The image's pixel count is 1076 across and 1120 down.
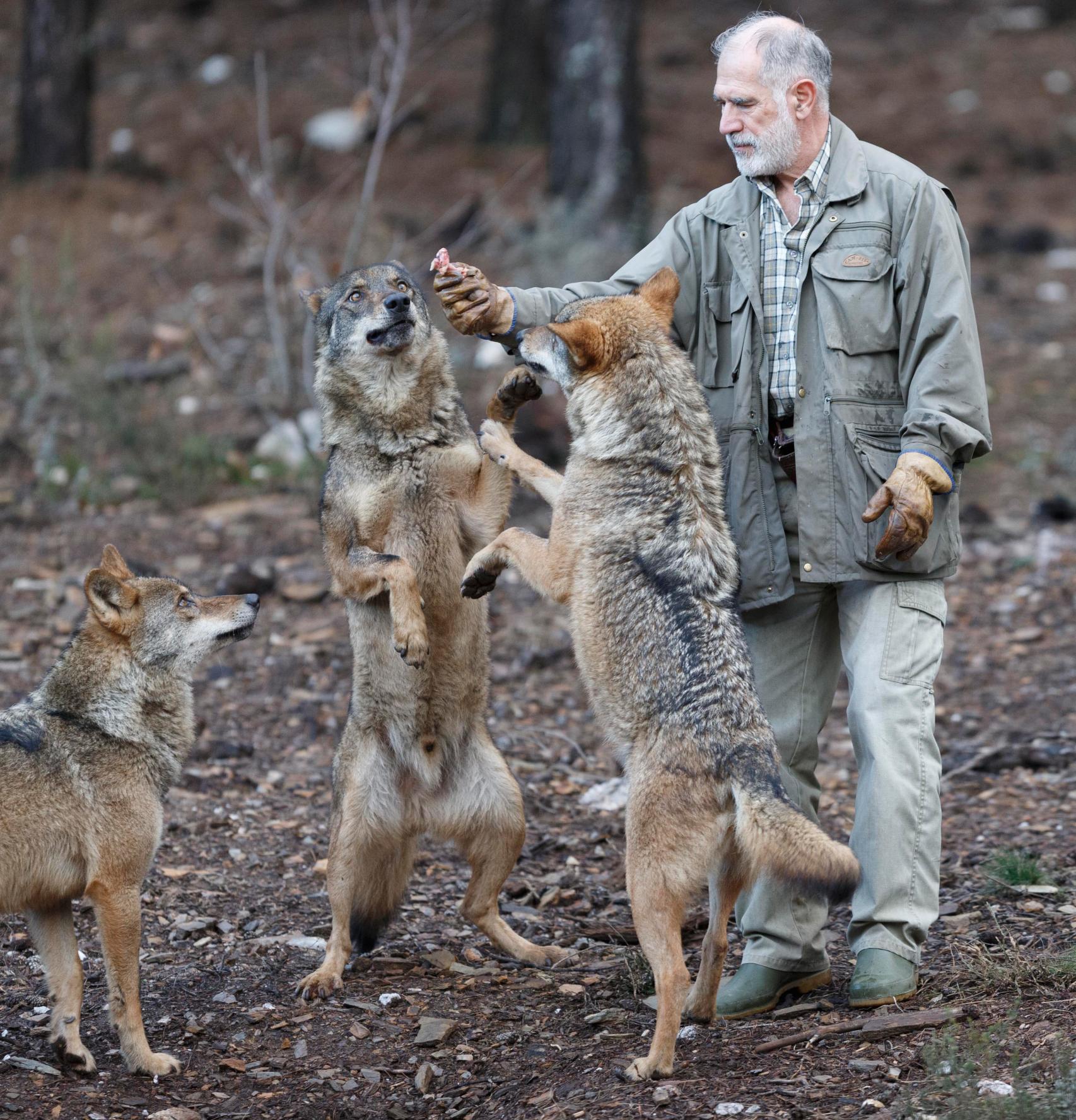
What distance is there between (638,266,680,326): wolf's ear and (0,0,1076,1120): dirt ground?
247 centimetres

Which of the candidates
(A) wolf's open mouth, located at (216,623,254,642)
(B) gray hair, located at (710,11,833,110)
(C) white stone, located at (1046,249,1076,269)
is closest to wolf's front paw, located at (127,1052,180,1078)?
(A) wolf's open mouth, located at (216,623,254,642)

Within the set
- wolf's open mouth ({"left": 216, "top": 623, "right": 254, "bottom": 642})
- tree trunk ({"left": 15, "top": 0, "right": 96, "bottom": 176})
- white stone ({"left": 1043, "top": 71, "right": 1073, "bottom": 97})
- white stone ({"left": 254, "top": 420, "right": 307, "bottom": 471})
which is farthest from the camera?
white stone ({"left": 1043, "top": 71, "right": 1073, "bottom": 97})

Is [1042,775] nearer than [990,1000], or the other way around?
[990,1000]

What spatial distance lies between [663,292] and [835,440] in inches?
34.7

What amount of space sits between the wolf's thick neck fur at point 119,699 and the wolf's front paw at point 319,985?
3.27 feet

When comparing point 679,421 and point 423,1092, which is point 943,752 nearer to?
point 679,421

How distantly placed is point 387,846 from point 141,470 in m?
6.29

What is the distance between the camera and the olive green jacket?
4.68 meters

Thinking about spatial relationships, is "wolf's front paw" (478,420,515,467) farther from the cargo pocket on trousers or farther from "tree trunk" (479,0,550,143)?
"tree trunk" (479,0,550,143)

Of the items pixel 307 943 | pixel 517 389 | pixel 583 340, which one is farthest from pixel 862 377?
pixel 307 943

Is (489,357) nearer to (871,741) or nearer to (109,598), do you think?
(109,598)

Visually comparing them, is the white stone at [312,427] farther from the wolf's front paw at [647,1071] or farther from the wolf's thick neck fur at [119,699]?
the wolf's front paw at [647,1071]

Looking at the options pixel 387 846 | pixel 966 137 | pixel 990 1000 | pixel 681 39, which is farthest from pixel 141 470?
pixel 681 39

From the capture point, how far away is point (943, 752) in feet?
24.3
